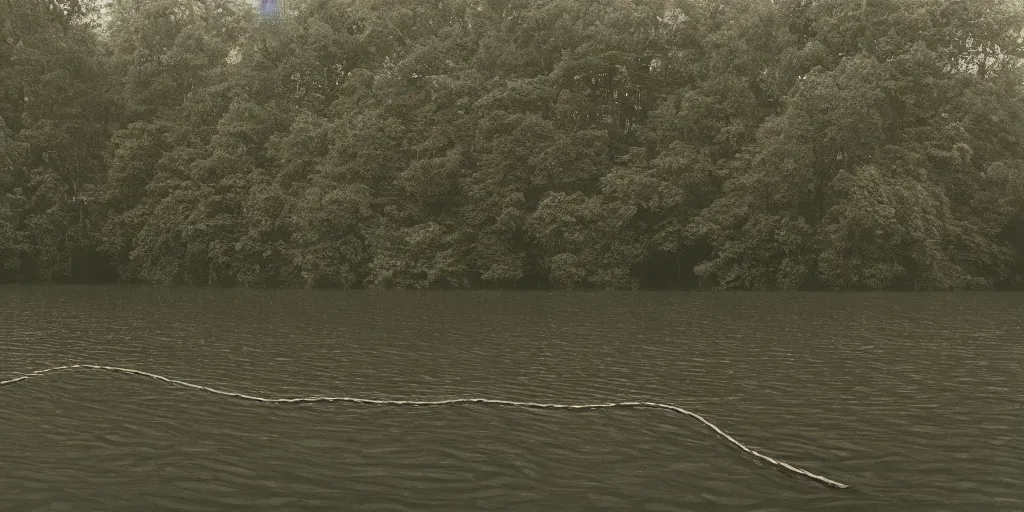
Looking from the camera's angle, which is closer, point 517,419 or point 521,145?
point 517,419

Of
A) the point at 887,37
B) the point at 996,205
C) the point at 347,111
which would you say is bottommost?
the point at 996,205

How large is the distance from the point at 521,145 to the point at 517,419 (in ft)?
167

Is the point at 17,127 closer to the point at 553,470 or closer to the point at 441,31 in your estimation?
the point at 441,31

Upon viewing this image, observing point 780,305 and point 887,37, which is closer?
point 780,305

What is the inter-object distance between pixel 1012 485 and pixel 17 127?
262 feet

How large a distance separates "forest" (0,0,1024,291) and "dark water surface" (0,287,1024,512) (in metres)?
27.4

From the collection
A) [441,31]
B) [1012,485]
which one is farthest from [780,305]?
[441,31]

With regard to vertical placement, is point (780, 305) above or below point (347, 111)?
below

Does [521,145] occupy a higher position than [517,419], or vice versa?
[521,145]

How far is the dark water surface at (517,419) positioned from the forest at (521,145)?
27392 millimetres

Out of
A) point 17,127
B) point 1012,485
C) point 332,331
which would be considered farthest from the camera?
point 17,127

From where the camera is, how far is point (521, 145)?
66.4 m

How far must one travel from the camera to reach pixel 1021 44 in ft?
211

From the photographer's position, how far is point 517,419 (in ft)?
55.5
